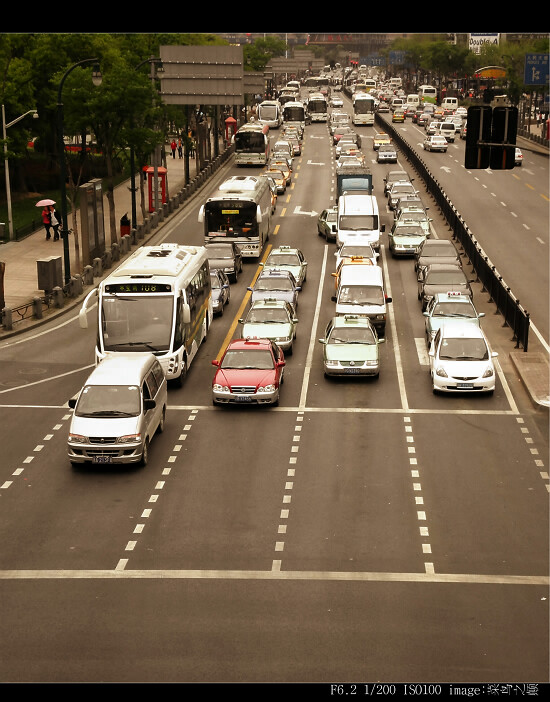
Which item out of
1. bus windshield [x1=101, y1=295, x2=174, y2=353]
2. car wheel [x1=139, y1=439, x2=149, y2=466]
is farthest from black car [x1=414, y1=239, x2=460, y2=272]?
car wheel [x1=139, y1=439, x2=149, y2=466]

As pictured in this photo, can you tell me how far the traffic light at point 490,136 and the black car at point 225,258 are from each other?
87.9ft

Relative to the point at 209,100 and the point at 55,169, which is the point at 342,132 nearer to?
the point at 55,169

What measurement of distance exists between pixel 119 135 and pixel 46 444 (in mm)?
30445

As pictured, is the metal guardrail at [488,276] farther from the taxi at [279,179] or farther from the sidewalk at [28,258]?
the sidewalk at [28,258]

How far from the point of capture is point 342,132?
9581 cm

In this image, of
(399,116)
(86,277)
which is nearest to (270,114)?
(399,116)

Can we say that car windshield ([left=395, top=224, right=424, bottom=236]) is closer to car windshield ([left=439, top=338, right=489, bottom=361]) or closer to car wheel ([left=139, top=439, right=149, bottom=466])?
car windshield ([left=439, top=338, right=489, bottom=361])

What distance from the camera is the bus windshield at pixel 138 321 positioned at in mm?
27312

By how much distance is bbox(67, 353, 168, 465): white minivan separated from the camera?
70.4ft

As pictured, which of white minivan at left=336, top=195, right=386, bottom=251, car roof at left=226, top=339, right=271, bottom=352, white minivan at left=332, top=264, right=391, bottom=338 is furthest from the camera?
white minivan at left=336, top=195, right=386, bottom=251

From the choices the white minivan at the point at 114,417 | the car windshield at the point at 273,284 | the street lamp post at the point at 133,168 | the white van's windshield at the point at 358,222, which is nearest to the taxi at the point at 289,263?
the car windshield at the point at 273,284

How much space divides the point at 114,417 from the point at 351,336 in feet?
32.6
